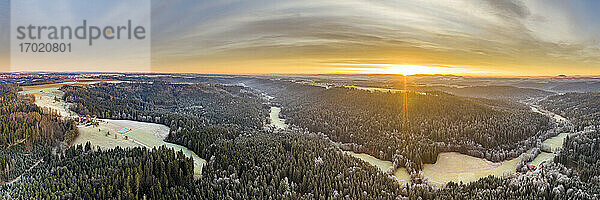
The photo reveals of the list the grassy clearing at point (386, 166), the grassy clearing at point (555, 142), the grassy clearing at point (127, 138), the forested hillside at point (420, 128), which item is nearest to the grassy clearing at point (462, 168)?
the forested hillside at point (420, 128)

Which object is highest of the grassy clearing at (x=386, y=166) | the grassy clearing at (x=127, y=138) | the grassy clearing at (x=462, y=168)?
the grassy clearing at (x=127, y=138)

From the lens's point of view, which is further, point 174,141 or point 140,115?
point 140,115

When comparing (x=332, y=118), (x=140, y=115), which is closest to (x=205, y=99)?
(x=140, y=115)

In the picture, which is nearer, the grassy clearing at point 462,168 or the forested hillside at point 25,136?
→ the forested hillside at point 25,136

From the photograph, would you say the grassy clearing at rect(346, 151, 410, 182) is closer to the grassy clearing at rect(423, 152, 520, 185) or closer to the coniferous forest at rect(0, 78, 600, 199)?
the coniferous forest at rect(0, 78, 600, 199)

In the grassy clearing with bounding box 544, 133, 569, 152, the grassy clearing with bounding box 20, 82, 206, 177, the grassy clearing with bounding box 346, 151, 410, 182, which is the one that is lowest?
the grassy clearing with bounding box 346, 151, 410, 182

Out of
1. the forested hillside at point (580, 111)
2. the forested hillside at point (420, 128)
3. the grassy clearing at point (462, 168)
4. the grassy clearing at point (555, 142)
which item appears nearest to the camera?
the grassy clearing at point (462, 168)

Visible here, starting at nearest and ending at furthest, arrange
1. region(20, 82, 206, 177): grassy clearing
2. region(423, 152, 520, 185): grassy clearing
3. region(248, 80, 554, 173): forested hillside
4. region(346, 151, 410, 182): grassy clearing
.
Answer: region(20, 82, 206, 177): grassy clearing < region(423, 152, 520, 185): grassy clearing < region(346, 151, 410, 182): grassy clearing < region(248, 80, 554, 173): forested hillside

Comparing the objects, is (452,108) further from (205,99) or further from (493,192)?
(205,99)

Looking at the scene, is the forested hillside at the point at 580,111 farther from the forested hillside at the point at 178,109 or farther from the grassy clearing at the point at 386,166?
the forested hillside at the point at 178,109

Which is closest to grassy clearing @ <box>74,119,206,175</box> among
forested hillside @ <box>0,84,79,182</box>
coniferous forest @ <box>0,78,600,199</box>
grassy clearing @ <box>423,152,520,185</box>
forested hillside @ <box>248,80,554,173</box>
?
coniferous forest @ <box>0,78,600,199</box>

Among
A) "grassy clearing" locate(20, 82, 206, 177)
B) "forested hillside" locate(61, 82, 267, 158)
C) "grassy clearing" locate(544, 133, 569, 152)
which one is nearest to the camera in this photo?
"grassy clearing" locate(20, 82, 206, 177)
